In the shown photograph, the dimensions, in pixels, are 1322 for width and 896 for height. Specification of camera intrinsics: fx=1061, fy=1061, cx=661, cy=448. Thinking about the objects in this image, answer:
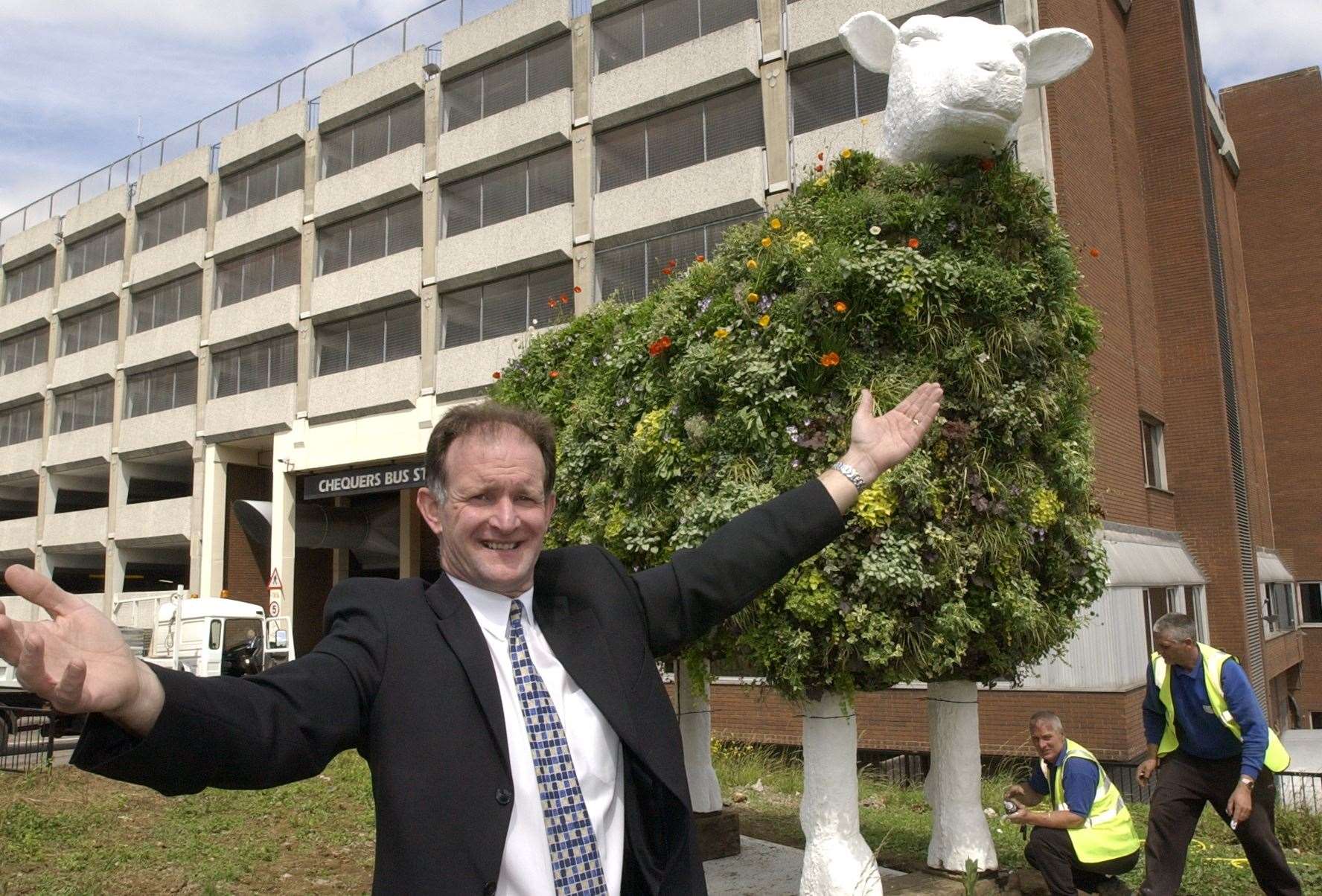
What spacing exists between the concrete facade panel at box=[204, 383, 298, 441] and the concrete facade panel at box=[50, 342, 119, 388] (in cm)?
600

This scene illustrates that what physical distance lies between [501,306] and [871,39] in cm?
1909

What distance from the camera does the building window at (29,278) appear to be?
119ft

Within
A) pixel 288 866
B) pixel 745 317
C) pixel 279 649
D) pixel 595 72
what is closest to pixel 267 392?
pixel 279 649

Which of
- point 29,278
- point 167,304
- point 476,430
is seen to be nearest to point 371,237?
point 167,304

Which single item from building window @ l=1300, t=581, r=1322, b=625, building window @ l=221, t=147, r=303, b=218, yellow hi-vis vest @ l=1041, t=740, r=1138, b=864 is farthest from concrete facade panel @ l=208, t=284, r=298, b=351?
building window @ l=1300, t=581, r=1322, b=625

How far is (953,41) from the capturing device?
4.82m

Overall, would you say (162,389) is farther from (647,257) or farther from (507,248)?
(647,257)

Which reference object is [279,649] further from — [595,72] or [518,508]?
[518,508]

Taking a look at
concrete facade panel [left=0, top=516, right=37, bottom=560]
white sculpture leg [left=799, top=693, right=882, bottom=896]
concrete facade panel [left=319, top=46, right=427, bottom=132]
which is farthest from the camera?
concrete facade panel [left=0, top=516, right=37, bottom=560]

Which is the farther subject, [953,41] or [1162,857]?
[1162,857]

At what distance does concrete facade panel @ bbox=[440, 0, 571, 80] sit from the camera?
23625 millimetres

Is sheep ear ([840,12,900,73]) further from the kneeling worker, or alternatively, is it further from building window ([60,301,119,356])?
building window ([60,301,119,356])

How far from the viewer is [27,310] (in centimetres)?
3644

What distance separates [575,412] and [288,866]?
153 inches
